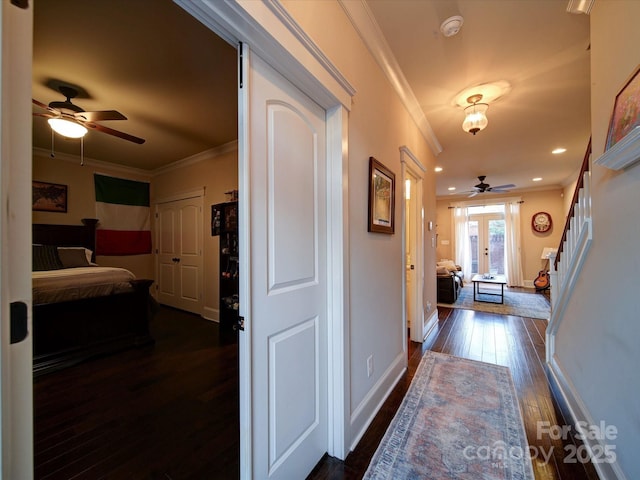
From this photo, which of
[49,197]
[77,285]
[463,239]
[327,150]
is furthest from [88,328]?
[463,239]

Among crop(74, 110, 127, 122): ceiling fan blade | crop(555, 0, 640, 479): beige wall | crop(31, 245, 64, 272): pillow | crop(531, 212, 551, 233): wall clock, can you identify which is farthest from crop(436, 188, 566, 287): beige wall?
crop(31, 245, 64, 272): pillow

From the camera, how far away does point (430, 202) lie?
3.65 m

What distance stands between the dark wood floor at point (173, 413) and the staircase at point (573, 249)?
1.89ft

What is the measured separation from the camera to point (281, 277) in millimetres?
1156

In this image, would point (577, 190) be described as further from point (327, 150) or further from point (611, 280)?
point (327, 150)

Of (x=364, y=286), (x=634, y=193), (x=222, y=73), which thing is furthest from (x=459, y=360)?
(x=222, y=73)

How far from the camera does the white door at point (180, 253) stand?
4.22 metres

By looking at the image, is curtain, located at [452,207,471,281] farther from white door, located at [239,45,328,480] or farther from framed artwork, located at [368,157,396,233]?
white door, located at [239,45,328,480]

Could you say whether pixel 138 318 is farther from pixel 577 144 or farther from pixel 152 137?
pixel 577 144

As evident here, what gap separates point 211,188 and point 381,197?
3.02m

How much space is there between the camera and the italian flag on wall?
432 centimetres

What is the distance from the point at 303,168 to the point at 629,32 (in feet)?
5.67

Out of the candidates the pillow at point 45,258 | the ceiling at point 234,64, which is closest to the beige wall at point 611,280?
the ceiling at point 234,64

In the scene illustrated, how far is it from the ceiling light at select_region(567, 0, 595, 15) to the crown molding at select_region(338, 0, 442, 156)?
104 centimetres
